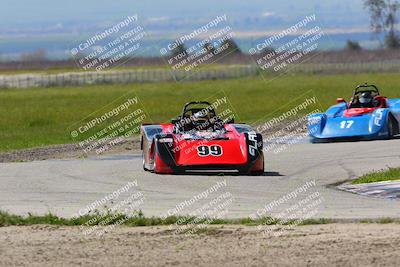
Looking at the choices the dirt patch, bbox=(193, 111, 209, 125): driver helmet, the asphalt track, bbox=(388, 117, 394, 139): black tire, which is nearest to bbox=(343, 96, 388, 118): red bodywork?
bbox=(388, 117, 394, 139): black tire

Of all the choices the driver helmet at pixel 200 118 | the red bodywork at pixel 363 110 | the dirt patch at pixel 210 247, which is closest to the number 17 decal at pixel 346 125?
Result: the red bodywork at pixel 363 110

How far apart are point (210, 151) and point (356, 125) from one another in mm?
7962

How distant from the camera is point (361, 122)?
27.4m

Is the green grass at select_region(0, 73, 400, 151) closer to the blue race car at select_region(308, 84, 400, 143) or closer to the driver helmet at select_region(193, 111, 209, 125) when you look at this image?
the blue race car at select_region(308, 84, 400, 143)

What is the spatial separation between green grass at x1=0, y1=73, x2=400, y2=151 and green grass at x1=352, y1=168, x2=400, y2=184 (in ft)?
37.5

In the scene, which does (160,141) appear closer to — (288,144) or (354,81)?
(288,144)

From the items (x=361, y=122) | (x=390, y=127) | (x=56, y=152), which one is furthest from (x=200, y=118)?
(x=390, y=127)

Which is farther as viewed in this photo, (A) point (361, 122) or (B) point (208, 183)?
(A) point (361, 122)

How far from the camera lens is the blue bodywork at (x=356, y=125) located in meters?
27.1

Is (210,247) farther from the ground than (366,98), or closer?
farther from the ground

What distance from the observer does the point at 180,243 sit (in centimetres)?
1252

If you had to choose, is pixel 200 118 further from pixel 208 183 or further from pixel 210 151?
pixel 208 183

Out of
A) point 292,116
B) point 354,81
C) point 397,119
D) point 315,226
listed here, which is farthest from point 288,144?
point 354,81

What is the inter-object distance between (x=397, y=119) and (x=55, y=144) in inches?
331
